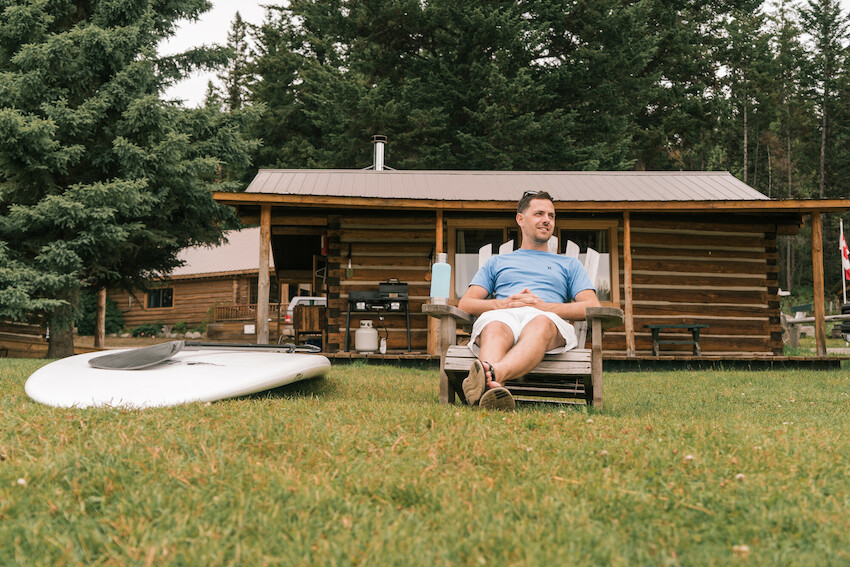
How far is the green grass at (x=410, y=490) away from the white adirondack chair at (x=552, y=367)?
48 cm

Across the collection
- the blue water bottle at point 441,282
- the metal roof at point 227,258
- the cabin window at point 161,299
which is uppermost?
the metal roof at point 227,258

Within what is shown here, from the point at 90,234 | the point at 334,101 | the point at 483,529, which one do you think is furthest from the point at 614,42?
the point at 483,529

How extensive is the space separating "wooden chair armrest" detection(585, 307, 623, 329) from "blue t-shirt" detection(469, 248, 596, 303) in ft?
1.00

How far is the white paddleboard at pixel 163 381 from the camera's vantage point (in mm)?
3340

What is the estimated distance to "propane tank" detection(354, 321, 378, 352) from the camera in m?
10.1

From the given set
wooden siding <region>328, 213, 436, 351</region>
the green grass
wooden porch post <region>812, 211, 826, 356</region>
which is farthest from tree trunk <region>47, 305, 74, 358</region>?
wooden porch post <region>812, 211, 826, 356</region>

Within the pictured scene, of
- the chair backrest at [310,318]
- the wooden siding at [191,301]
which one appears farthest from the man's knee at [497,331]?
the wooden siding at [191,301]

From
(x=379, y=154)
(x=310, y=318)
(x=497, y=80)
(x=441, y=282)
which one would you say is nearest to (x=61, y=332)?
(x=310, y=318)

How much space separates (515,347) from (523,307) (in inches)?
14.5

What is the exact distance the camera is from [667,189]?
11.0 m

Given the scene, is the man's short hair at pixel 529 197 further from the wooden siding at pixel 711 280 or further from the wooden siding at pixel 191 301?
the wooden siding at pixel 191 301

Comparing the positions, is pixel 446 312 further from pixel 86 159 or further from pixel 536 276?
pixel 86 159

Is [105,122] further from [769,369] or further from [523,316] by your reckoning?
[769,369]

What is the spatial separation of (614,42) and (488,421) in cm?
2041
